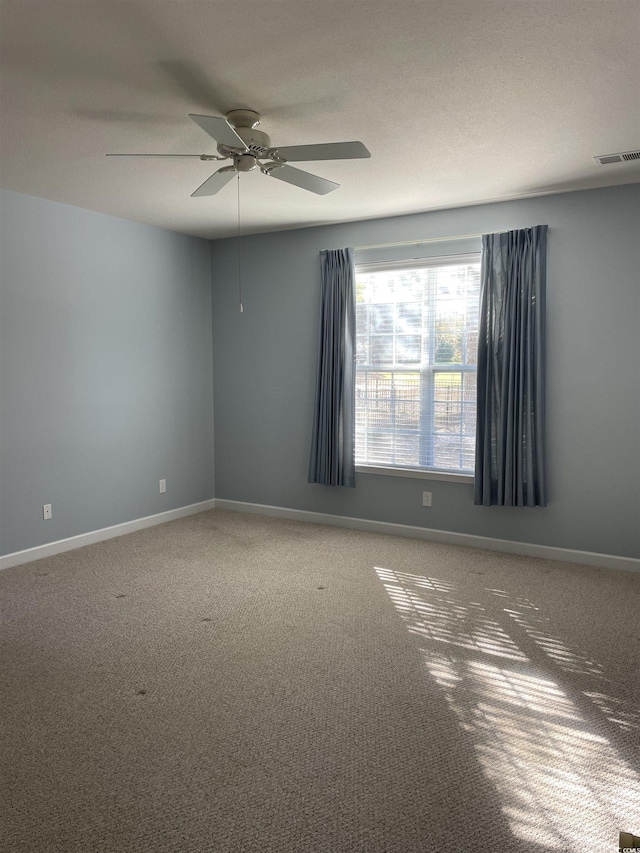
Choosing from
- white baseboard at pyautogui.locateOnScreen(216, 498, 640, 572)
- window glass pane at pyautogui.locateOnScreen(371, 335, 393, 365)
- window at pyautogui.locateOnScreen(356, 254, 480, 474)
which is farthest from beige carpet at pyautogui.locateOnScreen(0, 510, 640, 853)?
window glass pane at pyautogui.locateOnScreen(371, 335, 393, 365)

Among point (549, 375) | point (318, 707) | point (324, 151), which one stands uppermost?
point (324, 151)

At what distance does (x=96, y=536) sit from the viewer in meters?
4.89

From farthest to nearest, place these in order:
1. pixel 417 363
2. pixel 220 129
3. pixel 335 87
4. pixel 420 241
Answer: pixel 417 363, pixel 420 241, pixel 335 87, pixel 220 129

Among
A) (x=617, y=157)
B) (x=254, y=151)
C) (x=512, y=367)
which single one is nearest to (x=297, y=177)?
(x=254, y=151)

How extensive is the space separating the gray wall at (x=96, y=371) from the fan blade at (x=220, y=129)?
232cm

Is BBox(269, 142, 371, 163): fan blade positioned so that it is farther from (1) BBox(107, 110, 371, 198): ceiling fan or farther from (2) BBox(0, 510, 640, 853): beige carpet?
(2) BBox(0, 510, 640, 853): beige carpet

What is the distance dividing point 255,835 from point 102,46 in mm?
2780

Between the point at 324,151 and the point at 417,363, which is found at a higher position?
the point at 324,151

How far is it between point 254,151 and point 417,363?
246 centimetres

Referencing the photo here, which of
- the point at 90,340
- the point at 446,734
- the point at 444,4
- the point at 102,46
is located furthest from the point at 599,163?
the point at 90,340

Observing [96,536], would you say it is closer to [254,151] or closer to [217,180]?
[217,180]

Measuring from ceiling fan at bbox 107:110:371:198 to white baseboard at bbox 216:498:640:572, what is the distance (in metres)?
2.88

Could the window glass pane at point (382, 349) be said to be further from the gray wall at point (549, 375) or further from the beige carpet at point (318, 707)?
the beige carpet at point (318, 707)

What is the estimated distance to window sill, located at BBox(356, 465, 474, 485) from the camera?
4.78m
